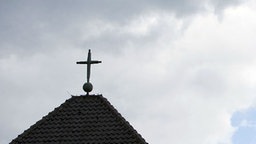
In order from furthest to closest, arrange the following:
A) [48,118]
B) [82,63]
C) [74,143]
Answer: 1. [82,63]
2. [48,118]
3. [74,143]

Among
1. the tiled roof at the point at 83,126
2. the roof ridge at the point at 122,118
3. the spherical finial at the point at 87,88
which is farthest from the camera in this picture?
the spherical finial at the point at 87,88

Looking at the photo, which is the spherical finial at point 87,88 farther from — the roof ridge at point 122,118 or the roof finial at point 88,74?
the roof ridge at point 122,118

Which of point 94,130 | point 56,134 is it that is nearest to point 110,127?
point 94,130

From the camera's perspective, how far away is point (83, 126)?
14.8 metres

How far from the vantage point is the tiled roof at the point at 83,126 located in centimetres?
1443

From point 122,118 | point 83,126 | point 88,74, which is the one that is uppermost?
point 88,74

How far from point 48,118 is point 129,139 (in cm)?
235

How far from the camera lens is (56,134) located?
14.7 meters

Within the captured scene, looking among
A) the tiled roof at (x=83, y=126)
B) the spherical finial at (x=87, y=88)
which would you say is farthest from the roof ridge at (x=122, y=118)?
the spherical finial at (x=87, y=88)

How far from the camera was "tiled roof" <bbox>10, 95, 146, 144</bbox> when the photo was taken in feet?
47.3

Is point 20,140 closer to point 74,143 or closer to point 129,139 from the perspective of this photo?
point 74,143

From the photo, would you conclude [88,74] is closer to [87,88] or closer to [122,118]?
Answer: [87,88]

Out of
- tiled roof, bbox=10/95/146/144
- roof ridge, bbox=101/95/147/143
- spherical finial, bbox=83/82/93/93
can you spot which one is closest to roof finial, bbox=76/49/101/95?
spherical finial, bbox=83/82/93/93

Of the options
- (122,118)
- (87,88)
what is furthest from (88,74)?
(122,118)
